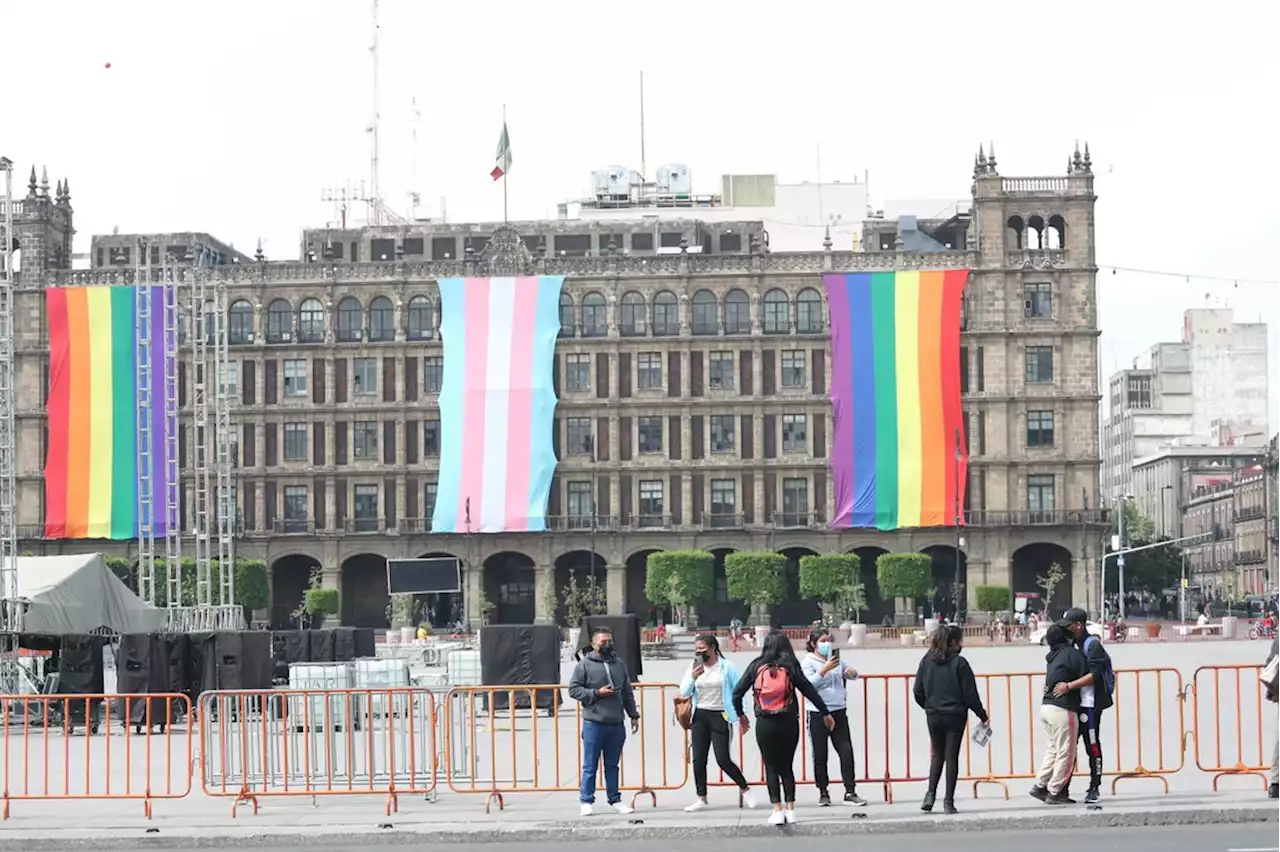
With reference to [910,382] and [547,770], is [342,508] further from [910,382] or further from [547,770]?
[547,770]

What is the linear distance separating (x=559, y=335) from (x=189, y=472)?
55.3 feet

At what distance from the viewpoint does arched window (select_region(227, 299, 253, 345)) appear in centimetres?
9738

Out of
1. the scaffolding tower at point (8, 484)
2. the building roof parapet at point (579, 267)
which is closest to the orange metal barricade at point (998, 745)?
the scaffolding tower at point (8, 484)

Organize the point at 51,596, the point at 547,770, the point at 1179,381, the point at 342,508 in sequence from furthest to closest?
the point at 1179,381 < the point at 342,508 < the point at 51,596 < the point at 547,770

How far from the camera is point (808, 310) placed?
95.8 metres

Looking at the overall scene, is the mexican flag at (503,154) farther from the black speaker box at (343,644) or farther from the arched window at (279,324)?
the black speaker box at (343,644)

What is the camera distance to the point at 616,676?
1986 centimetres

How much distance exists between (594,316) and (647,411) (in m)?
4.74

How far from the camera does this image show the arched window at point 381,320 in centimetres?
9706

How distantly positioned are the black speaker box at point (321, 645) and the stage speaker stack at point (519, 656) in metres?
9.07

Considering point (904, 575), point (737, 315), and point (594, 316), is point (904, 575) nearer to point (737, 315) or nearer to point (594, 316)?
point (737, 315)

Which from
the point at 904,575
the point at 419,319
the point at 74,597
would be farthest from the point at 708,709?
the point at 419,319

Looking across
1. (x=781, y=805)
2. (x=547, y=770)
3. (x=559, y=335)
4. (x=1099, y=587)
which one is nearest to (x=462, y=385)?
(x=559, y=335)

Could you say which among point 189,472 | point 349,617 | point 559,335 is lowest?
point 349,617
